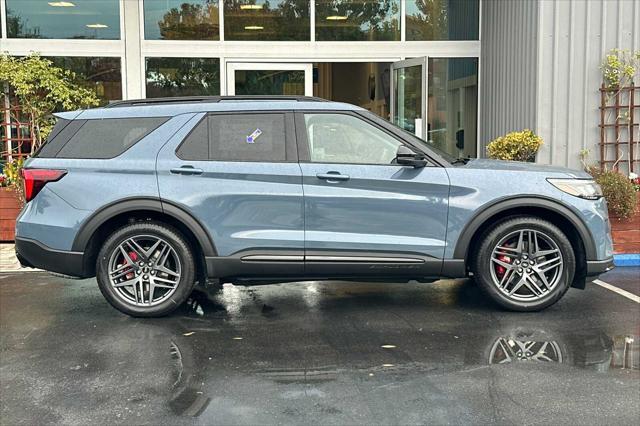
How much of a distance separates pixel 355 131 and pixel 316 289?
6.13ft

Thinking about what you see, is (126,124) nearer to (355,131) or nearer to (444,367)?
(355,131)

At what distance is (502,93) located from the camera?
10.7 m

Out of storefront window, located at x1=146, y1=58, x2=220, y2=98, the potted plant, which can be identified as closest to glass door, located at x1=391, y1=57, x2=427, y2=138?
storefront window, located at x1=146, y1=58, x2=220, y2=98

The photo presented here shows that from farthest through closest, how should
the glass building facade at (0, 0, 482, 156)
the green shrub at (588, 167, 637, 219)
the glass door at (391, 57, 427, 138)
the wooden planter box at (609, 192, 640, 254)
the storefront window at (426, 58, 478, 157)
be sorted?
the storefront window at (426, 58, 478, 157)
the glass door at (391, 57, 427, 138)
the glass building facade at (0, 0, 482, 156)
the wooden planter box at (609, 192, 640, 254)
the green shrub at (588, 167, 637, 219)

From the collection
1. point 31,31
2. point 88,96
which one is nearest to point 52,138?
point 88,96

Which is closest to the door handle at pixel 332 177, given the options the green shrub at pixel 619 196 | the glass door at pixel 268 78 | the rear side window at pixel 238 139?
the rear side window at pixel 238 139

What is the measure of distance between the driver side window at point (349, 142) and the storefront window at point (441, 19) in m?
6.81

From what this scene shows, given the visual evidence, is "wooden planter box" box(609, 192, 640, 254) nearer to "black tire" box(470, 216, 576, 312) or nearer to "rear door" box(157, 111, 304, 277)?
"black tire" box(470, 216, 576, 312)

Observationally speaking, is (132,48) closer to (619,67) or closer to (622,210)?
(619,67)

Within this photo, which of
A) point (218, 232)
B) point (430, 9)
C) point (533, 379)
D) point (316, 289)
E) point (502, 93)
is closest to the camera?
point (533, 379)

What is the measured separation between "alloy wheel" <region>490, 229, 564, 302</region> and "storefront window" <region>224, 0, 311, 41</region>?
7.18 metres

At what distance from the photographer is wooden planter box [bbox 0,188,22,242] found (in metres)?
8.94

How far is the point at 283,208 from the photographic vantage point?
17.1 ft

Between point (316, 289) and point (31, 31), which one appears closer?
point (316, 289)
